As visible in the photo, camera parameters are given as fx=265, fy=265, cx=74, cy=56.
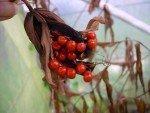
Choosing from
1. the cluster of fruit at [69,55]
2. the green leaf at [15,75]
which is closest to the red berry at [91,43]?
the cluster of fruit at [69,55]

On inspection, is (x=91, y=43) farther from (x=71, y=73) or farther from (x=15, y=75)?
(x=15, y=75)

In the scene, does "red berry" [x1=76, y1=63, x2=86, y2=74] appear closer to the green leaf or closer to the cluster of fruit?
the cluster of fruit

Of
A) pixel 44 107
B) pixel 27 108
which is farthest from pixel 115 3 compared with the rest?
pixel 27 108

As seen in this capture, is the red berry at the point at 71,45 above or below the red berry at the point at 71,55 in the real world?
above

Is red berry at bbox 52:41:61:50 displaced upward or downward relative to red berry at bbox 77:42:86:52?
downward

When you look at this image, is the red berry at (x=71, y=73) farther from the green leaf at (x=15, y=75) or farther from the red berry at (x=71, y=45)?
the green leaf at (x=15, y=75)

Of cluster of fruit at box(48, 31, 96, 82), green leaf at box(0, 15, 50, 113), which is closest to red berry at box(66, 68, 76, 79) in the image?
cluster of fruit at box(48, 31, 96, 82)

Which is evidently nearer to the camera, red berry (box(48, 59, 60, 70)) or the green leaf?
red berry (box(48, 59, 60, 70))

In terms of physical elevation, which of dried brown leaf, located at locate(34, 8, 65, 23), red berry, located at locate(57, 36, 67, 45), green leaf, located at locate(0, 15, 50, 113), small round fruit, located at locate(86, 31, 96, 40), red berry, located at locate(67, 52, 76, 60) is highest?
dried brown leaf, located at locate(34, 8, 65, 23)

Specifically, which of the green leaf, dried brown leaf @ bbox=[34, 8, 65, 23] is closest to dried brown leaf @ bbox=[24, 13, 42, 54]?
dried brown leaf @ bbox=[34, 8, 65, 23]
